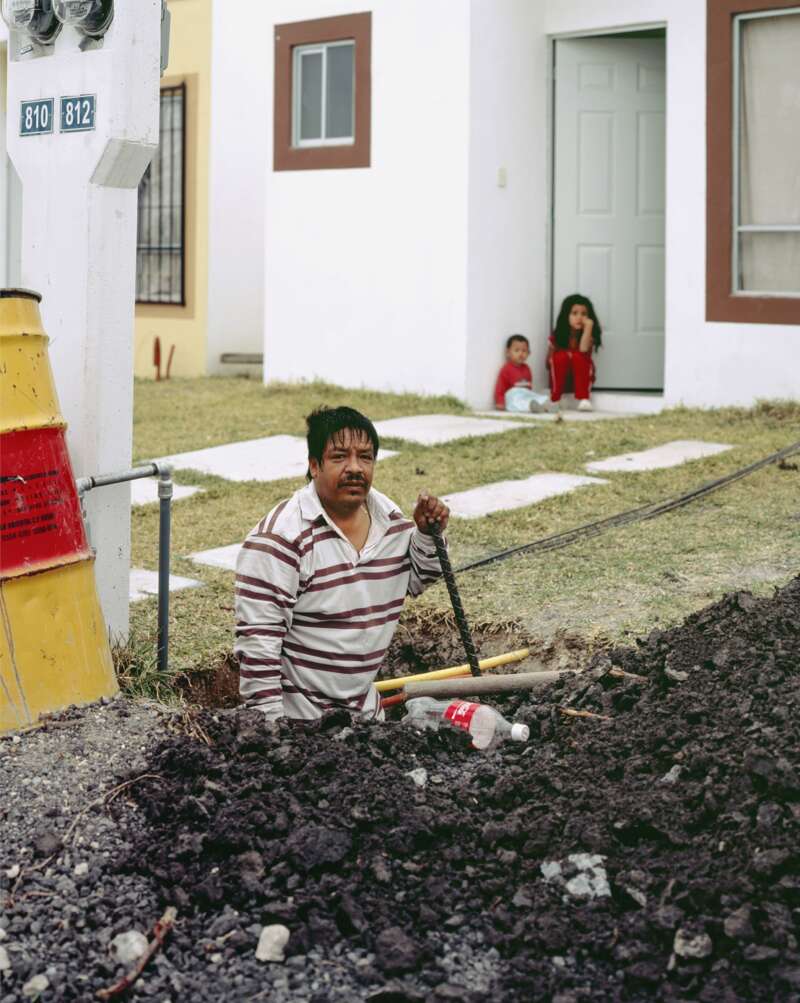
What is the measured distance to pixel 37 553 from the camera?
3.89 meters

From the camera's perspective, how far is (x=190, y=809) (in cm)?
321

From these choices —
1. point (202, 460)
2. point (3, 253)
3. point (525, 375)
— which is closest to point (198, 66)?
point (3, 253)

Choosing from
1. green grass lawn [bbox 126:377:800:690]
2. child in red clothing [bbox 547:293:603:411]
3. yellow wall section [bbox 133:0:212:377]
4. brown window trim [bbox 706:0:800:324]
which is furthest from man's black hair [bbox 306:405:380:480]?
yellow wall section [bbox 133:0:212:377]

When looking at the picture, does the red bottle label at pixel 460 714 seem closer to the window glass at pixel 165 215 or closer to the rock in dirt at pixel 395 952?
the rock in dirt at pixel 395 952

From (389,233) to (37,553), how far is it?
8.25 meters

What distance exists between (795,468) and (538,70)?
15.9 ft

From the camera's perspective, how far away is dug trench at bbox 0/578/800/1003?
2.68m

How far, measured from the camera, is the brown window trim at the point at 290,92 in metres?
11.7

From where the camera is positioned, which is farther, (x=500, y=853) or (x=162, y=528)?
(x=162, y=528)

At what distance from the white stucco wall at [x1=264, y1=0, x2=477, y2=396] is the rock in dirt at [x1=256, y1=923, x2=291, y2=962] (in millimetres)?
8794

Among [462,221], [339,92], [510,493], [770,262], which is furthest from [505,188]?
[510,493]

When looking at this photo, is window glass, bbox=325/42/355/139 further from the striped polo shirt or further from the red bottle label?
the red bottle label

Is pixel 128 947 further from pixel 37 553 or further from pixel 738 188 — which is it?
pixel 738 188

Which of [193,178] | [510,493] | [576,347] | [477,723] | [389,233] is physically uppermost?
[193,178]
